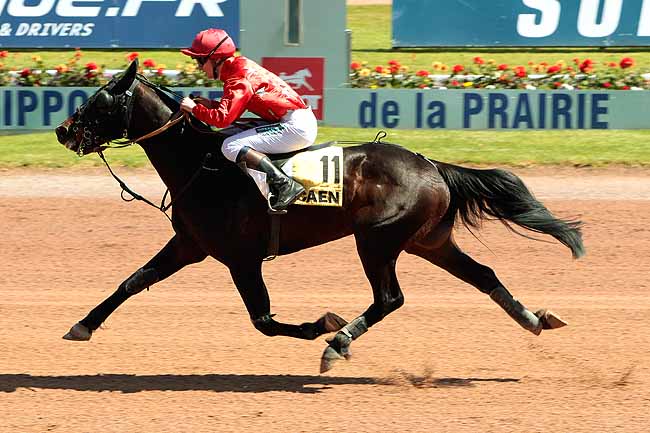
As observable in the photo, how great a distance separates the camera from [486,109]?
53.4 feet

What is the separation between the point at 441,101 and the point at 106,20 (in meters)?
7.38

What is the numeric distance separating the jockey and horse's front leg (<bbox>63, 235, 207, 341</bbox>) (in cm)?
74

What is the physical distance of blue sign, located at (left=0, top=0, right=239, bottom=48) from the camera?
2053 centimetres

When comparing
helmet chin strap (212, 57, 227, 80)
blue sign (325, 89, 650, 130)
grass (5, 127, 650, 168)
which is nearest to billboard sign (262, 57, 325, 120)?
blue sign (325, 89, 650, 130)

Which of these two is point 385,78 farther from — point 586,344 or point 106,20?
point 586,344

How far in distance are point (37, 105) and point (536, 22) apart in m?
9.15

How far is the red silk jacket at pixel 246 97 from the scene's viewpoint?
6637mm

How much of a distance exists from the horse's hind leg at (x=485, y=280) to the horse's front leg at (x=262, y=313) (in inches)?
30.2

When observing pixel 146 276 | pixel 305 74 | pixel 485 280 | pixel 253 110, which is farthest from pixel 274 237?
pixel 305 74

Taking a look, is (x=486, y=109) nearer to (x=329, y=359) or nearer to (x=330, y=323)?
(x=330, y=323)

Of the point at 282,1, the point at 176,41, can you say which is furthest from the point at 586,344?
the point at 176,41

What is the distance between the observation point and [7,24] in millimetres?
20953

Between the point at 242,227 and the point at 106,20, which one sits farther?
the point at 106,20

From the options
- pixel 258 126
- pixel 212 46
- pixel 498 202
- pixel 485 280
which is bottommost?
pixel 485 280
